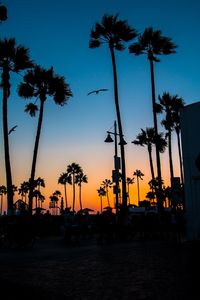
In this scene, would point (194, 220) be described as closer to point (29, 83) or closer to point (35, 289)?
point (35, 289)

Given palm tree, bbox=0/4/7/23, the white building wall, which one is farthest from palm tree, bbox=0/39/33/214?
the white building wall

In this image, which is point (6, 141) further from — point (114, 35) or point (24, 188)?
point (24, 188)

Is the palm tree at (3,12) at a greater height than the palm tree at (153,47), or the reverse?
the palm tree at (153,47)

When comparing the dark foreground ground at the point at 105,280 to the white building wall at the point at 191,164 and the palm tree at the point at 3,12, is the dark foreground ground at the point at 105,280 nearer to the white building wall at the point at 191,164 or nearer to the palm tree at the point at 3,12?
the white building wall at the point at 191,164

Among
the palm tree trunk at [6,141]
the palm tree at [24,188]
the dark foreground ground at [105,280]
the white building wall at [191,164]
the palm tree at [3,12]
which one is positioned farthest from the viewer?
the palm tree at [24,188]

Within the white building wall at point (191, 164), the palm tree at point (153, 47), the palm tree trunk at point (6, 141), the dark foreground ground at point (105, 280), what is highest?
the palm tree at point (153, 47)

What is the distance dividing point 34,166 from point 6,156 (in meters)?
3.43

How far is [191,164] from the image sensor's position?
12664mm

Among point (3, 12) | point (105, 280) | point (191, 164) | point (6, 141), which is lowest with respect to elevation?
point (105, 280)

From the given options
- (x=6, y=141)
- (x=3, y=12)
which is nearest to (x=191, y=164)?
(x=3, y=12)

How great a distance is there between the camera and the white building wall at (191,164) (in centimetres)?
1238

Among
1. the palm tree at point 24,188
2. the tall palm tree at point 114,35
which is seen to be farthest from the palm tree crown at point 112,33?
the palm tree at point 24,188

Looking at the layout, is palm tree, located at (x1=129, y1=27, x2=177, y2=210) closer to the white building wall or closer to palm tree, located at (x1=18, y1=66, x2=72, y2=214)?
palm tree, located at (x1=18, y1=66, x2=72, y2=214)

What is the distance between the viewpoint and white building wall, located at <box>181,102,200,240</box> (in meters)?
12.4
